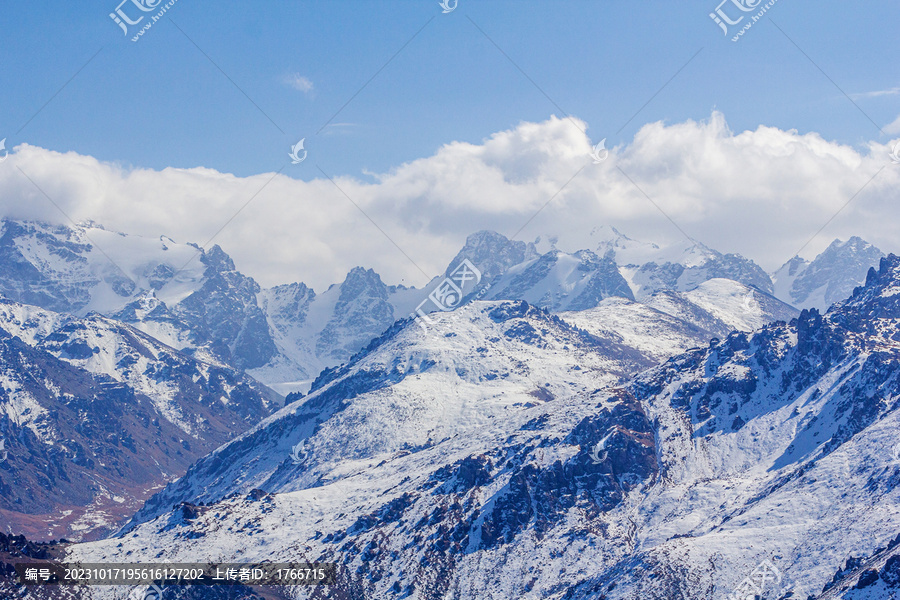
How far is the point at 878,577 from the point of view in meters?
195

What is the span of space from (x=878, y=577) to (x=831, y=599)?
33.3ft

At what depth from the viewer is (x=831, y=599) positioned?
200m
